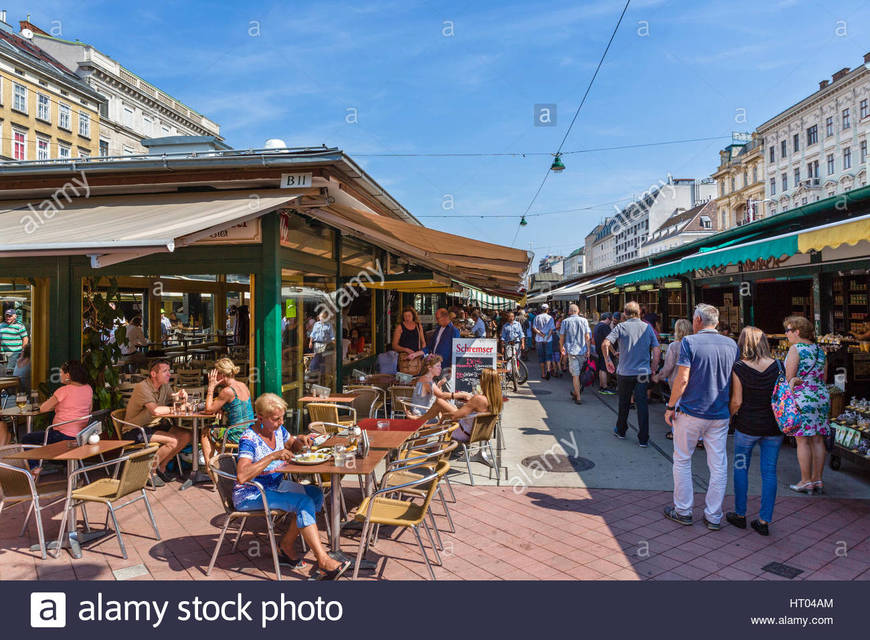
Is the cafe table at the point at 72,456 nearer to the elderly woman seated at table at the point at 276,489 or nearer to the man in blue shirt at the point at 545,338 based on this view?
the elderly woman seated at table at the point at 276,489

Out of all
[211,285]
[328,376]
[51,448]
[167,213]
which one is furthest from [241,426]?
[211,285]

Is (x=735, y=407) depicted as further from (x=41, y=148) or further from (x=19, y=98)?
(x=41, y=148)

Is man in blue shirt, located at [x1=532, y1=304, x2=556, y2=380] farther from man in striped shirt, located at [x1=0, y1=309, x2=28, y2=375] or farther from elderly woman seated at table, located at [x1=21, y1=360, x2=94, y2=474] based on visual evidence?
man in striped shirt, located at [x1=0, y1=309, x2=28, y2=375]

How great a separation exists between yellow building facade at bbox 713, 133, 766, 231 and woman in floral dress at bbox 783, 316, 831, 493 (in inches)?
2144

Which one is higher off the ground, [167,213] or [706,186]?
[706,186]

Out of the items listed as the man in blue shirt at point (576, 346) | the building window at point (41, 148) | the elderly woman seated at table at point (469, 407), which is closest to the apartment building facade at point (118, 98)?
the building window at point (41, 148)

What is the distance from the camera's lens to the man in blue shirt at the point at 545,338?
41.2 feet

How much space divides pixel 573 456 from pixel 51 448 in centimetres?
513

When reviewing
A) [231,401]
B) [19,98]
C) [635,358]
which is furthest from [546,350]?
[19,98]

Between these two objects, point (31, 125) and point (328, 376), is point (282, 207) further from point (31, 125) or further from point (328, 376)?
point (31, 125)

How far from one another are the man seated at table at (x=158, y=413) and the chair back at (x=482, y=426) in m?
3.00

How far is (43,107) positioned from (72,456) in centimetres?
4170

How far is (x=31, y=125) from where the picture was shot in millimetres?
34625

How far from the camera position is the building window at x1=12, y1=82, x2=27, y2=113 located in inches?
1303
